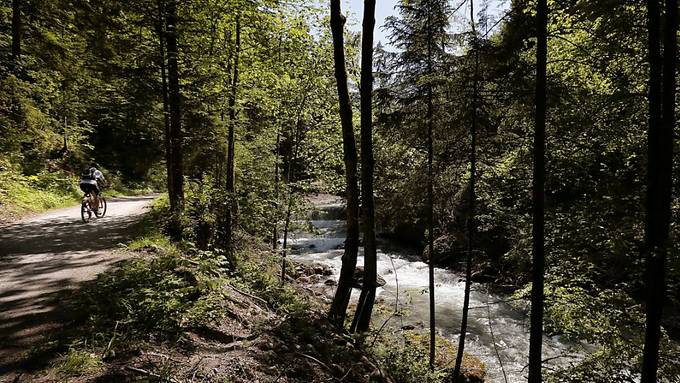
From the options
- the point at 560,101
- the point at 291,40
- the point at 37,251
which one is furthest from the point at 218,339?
the point at 291,40

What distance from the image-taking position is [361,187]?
8.82 meters

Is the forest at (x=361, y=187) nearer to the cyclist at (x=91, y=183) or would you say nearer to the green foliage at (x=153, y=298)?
the green foliage at (x=153, y=298)

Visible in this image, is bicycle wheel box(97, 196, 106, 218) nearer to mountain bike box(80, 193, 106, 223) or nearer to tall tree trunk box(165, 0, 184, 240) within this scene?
mountain bike box(80, 193, 106, 223)

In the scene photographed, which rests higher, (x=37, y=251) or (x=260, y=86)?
(x=260, y=86)

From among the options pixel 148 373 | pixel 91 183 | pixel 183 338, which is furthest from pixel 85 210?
pixel 148 373

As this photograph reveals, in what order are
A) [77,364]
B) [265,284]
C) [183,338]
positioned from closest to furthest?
[77,364] → [183,338] → [265,284]

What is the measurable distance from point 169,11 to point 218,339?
8161 mm

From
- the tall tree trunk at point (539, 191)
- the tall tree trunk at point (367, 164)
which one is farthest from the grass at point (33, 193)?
the tall tree trunk at point (539, 191)

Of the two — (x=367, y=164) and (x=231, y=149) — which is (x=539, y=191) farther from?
(x=231, y=149)

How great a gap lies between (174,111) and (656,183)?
32.8 feet

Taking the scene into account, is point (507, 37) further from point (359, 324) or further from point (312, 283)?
point (312, 283)

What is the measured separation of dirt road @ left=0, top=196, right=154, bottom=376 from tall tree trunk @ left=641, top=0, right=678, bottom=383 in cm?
816

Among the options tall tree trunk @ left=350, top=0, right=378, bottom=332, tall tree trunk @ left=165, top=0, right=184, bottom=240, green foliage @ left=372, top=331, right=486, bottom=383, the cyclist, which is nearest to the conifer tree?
green foliage @ left=372, top=331, right=486, bottom=383

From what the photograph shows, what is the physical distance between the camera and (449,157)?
10344 millimetres
